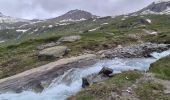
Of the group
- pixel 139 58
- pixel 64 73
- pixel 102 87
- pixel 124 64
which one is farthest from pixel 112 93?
pixel 139 58

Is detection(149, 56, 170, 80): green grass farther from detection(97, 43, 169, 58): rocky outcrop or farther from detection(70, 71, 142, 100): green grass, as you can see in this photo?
detection(97, 43, 169, 58): rocky outcrop

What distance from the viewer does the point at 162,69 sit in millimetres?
41531

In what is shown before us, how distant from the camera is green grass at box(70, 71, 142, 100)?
32.6 meters

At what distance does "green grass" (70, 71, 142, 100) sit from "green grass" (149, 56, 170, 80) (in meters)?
2.73

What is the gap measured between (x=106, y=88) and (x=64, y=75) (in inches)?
819

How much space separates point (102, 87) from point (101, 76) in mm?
9356

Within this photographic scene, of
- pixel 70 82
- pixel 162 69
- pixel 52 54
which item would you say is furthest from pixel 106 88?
pixel 52 54

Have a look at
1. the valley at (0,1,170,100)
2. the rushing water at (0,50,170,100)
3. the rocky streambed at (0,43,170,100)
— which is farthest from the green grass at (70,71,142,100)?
the rocky streambed at (0,43,170,100)

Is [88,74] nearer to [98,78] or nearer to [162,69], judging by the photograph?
[98,78]

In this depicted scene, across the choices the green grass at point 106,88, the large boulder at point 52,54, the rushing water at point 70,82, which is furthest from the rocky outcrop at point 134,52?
the green grass at point 106,88

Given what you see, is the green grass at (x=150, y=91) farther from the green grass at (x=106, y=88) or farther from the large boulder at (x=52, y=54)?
the large boulder at (x=52, y=54)

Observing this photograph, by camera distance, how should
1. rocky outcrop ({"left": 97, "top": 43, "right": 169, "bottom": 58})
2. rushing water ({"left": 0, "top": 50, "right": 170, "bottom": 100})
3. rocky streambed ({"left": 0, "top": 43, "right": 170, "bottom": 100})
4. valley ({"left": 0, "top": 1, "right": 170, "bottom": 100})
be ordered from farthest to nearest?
rocky outcrop ({"left": 97, "top": 43, "right": 169, "bottom": 58}) → rocky streambed ({"left": 0, "top": 43, "right": 170, "bottom": 100}) → rushing water ({"left": 0, "top": 50, "right": 170, "bottom": 100}) → valley ({"left": 0, "top": 1, "right": 170, "bottom": 100})

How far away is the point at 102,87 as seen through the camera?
34.1m

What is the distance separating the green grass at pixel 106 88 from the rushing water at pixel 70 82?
663 cm
